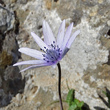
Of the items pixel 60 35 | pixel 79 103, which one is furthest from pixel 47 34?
pixel 79 103

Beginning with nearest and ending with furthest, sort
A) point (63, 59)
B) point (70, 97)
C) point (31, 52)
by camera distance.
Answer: point (31, 52) → point (70, 97) → point (63, 59)

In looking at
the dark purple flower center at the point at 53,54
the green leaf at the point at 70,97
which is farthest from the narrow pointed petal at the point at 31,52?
the green leaf at the point at 70,97

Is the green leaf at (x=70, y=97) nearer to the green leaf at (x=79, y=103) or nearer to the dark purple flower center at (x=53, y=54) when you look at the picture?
the green leaf at (x=79, y=103)

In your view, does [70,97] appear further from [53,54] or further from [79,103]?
[53,54]

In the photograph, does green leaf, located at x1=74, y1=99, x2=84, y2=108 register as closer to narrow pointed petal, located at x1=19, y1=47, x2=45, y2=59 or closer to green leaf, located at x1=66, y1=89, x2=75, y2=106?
green leaf, located at x1=66, y1=89, x2=75, y2=106

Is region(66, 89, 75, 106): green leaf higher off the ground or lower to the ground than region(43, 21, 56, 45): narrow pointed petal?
lower

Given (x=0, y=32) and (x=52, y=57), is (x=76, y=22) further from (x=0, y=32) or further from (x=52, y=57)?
(x=0, y=32)

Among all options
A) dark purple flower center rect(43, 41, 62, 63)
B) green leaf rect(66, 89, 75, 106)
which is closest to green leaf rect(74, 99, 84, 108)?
green leaf rect(66, 89, 75, 106)
